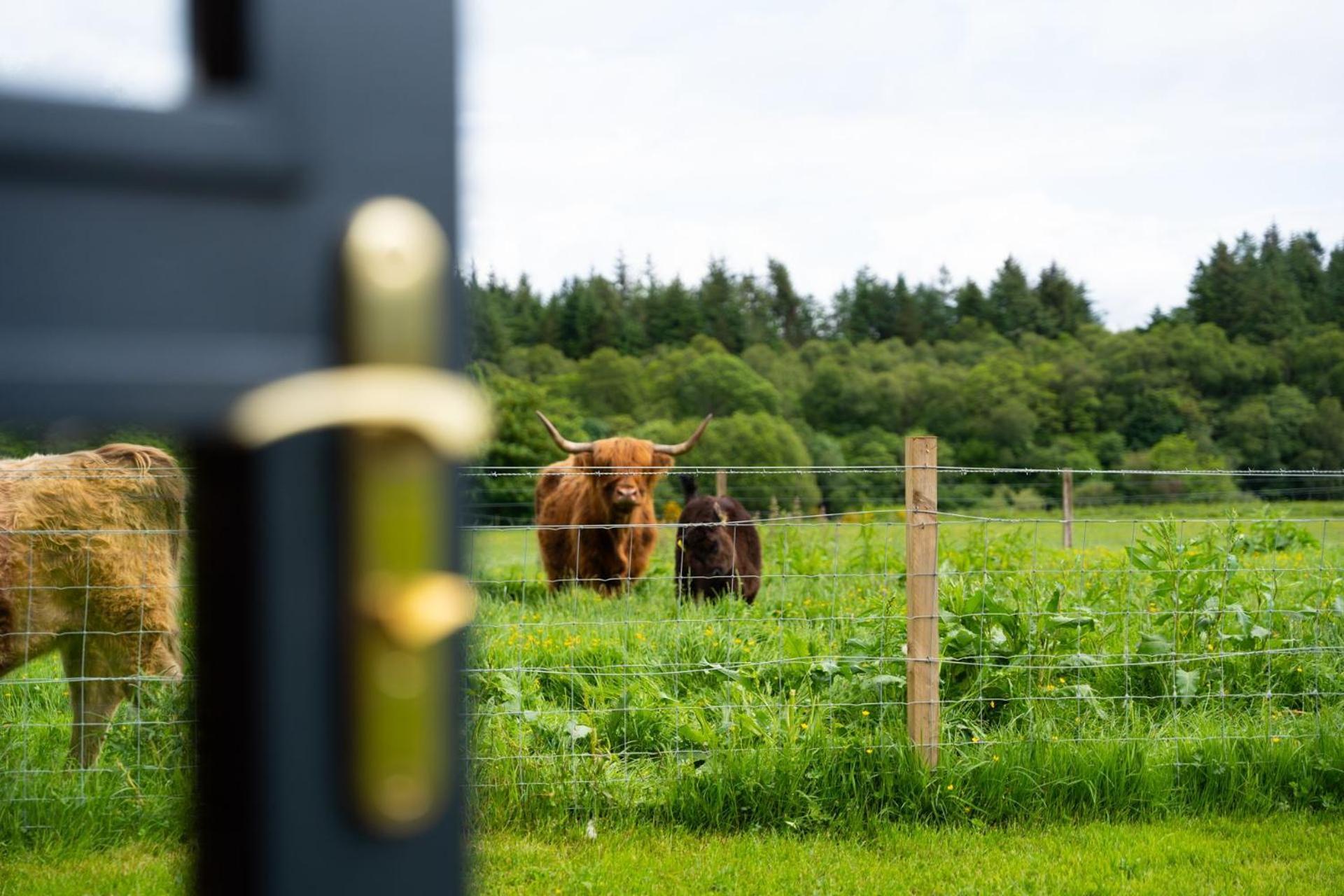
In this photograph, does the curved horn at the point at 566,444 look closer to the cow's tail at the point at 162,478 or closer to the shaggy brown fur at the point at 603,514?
the shaggy brown fur at the point at 603,514

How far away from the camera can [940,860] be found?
4461 mm

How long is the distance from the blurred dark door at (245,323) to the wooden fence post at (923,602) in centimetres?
455

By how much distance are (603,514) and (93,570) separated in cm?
502

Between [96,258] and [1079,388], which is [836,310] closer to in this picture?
[1079,388]

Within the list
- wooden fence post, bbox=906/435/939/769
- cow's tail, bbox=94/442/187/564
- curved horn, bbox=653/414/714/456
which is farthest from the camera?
curved horn, bbox=653/414/714/456

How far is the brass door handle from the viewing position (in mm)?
577

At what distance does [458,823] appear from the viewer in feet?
2.02

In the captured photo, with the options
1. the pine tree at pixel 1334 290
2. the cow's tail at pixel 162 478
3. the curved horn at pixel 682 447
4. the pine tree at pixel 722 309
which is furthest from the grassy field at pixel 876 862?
the pine tree at pixel 1334 290

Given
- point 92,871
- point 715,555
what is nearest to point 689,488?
point 715,555

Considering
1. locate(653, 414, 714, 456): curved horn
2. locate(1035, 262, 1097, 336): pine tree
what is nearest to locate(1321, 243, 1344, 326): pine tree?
locate(1035, 262, 1097, 336): pine tree

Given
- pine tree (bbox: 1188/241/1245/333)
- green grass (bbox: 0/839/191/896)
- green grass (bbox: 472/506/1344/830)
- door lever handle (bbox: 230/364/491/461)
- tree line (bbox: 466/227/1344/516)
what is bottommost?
green grass (bbox: 0/839/191/896)

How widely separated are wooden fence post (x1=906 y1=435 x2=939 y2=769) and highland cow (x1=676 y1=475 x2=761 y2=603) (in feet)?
9.95

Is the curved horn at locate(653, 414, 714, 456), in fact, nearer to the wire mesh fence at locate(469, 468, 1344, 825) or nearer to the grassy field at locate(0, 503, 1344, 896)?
the wire mesh fence at locate(469, 468, 1344, 825)

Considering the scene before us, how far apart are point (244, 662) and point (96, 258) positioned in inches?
8.4
